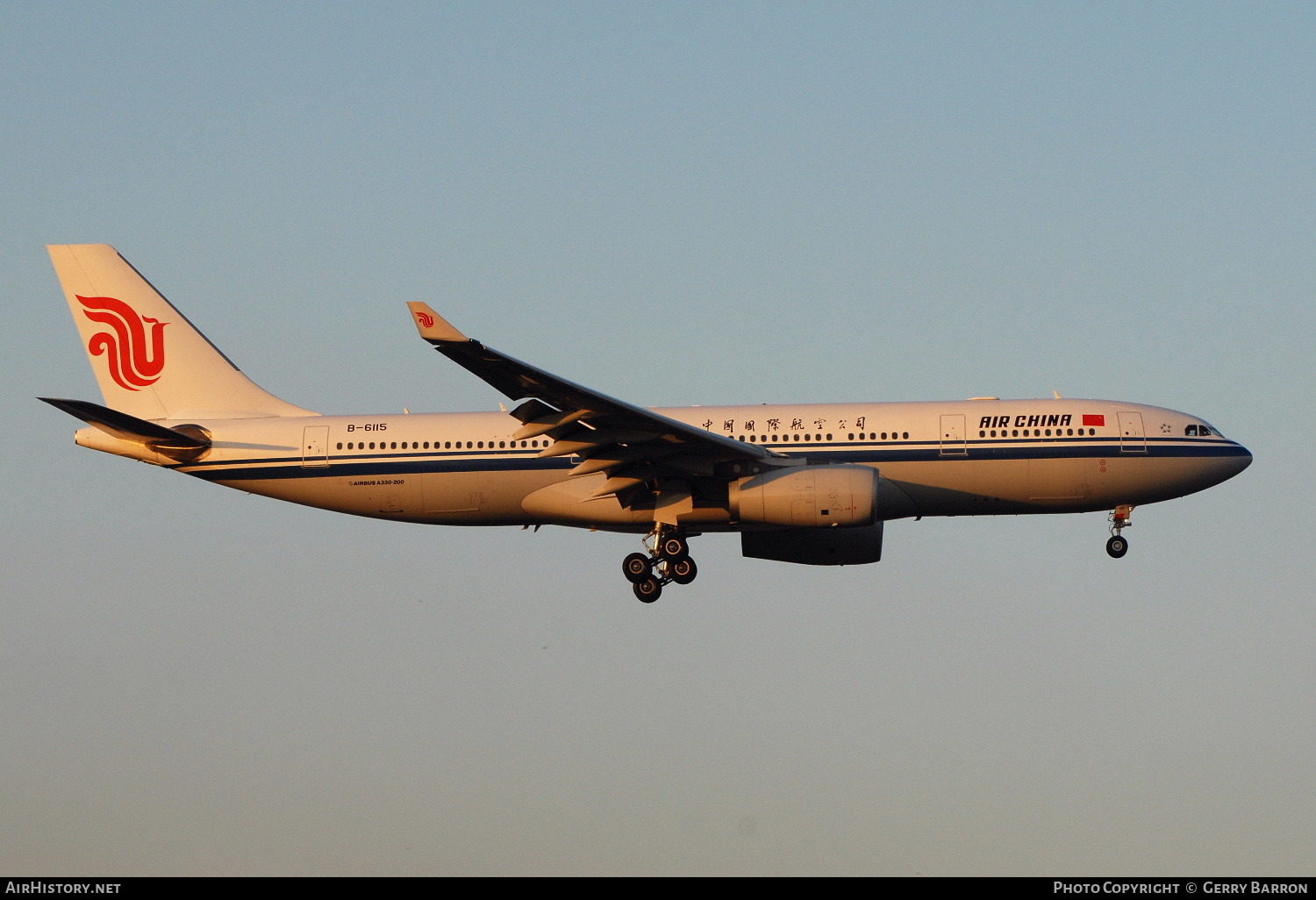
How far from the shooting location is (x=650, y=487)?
1307 inches

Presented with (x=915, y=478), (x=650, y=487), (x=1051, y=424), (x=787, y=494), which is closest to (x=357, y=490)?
(x=650, y=487)

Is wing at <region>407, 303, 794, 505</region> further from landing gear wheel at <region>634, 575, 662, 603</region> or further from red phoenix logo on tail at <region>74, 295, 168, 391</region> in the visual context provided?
red phoenix logo on tail at <region>74, 295, 168, 391</region>

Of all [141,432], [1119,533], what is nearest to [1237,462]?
[1119,533]

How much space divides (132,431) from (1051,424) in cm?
2107

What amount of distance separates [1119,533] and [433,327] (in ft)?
57.5

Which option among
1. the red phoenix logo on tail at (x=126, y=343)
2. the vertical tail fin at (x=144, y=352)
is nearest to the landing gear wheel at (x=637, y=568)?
the vertical tail fin at (x=144, y=352)

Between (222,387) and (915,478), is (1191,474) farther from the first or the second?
(222,387)

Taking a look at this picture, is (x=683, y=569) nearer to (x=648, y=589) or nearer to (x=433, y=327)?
(x=648, y=589)

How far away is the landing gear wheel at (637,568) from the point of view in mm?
34156

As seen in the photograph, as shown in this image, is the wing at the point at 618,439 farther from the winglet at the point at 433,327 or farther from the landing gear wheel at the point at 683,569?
the landing gear wheel at the point at 683,569

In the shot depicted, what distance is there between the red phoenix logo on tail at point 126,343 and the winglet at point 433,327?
13.5 metres
